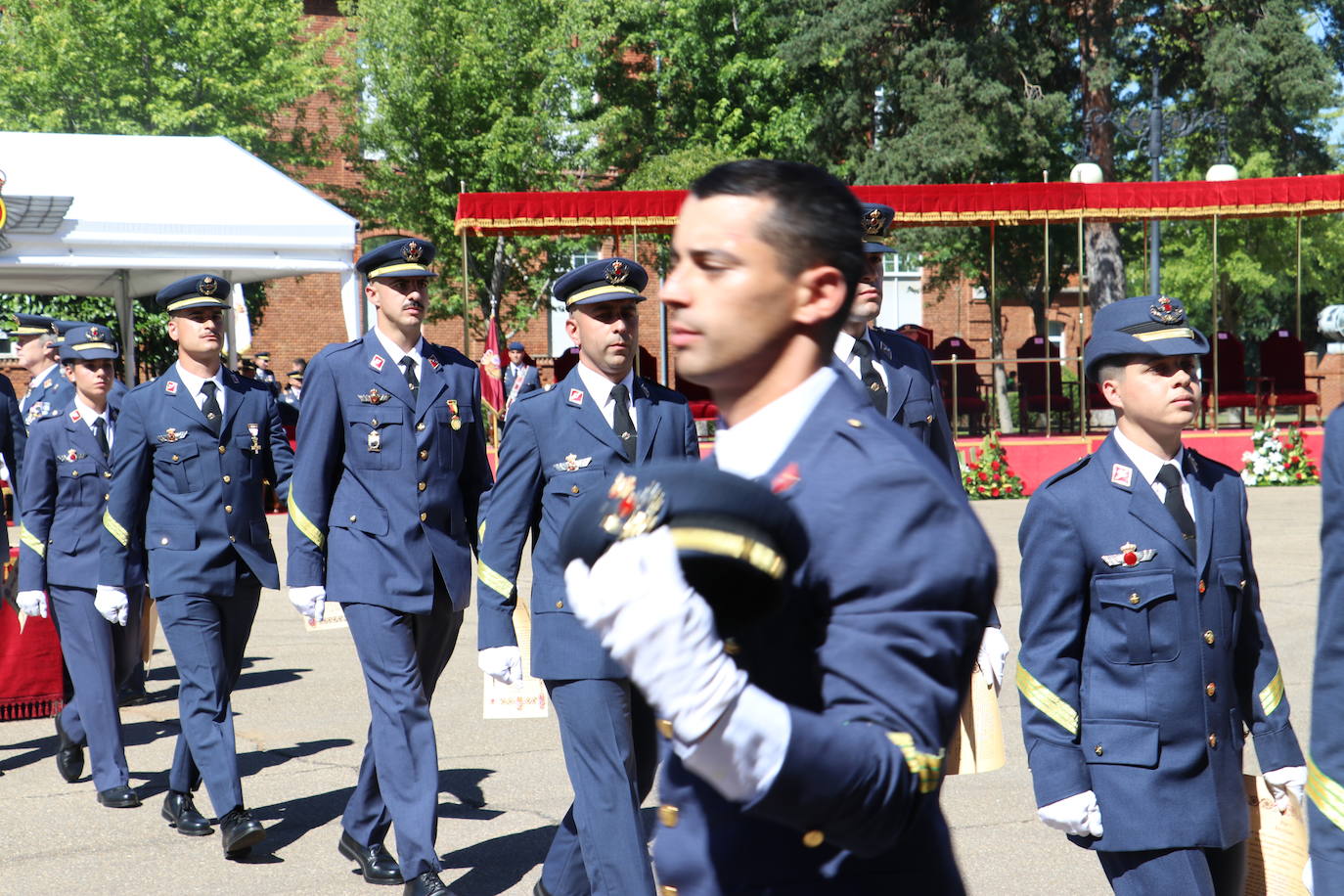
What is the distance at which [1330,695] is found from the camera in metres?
2.25

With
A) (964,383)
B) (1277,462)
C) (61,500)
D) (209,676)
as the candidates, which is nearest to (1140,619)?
(209,676)

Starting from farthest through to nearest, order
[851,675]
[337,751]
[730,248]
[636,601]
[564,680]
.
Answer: [337,751], [564,680], [730,248], [851,675], [636,601]

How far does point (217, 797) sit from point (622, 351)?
8.04 ft

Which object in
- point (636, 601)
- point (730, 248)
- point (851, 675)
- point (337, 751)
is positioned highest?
point (730, 248)

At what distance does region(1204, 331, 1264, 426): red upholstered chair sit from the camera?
853 inches

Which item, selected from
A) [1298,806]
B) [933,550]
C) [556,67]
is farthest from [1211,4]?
[933,550]

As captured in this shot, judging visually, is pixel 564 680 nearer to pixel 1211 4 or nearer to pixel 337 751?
pixel 337 751

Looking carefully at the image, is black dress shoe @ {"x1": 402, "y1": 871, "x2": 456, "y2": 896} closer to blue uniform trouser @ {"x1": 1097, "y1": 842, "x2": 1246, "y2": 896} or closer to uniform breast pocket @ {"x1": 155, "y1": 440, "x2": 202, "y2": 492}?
uniform breast pocket @ {"x1": 155, "y1": 440, "x2": 202, "y2": 492}

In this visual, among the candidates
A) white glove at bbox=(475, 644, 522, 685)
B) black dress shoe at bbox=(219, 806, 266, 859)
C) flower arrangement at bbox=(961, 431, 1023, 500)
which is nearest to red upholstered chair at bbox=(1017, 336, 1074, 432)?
flower arrangement at bbox=(961, 431, 1023, 500)

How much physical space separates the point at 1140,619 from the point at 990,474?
16.1 metres

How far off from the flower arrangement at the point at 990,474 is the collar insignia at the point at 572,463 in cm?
1490

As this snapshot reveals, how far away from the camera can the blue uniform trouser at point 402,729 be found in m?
5.22

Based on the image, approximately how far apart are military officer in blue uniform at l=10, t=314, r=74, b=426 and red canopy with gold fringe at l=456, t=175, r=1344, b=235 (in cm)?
824

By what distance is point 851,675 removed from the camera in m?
1.72
